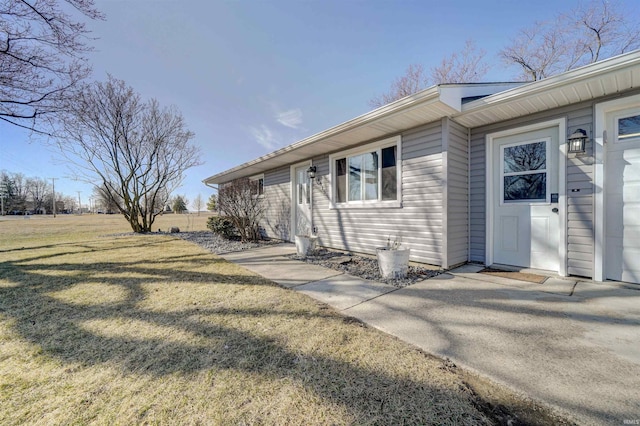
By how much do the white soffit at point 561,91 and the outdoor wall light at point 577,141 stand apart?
18.0 inches

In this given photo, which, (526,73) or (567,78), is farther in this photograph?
(526,73)

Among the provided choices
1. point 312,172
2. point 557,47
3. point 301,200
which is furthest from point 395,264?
point 557,47

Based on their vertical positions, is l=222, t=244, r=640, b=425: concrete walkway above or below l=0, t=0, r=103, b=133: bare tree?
below

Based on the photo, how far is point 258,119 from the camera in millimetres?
11969

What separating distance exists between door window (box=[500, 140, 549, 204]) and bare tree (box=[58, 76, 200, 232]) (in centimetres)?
1341

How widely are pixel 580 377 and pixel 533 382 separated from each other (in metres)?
0.33

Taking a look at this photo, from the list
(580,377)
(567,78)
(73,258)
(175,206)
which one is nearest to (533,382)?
(580,377)

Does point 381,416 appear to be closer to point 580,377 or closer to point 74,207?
point 580,377

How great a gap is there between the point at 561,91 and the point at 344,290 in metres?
3.83

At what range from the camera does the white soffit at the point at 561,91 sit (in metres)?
2.78

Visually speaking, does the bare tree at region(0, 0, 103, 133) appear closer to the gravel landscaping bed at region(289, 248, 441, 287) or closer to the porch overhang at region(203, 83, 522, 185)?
the porch overhang at region(203, 83, 522, 185)

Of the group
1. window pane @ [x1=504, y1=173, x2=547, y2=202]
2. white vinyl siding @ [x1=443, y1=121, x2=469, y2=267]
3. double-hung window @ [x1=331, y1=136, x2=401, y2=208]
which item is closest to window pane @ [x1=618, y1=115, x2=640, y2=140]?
window pane @ [x1=504, y1=173, x2=547, y2=202]

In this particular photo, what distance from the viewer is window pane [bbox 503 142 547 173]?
384 centimetres

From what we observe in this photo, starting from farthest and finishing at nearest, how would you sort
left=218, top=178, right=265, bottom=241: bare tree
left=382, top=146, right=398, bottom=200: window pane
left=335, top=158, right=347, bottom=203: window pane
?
left=218, top=178, right=265, bottom=241: bare tree
left=335, top=158, right=347, bottom=203: window pane
left=382, top=146, right=398, bottom=200: window pane
